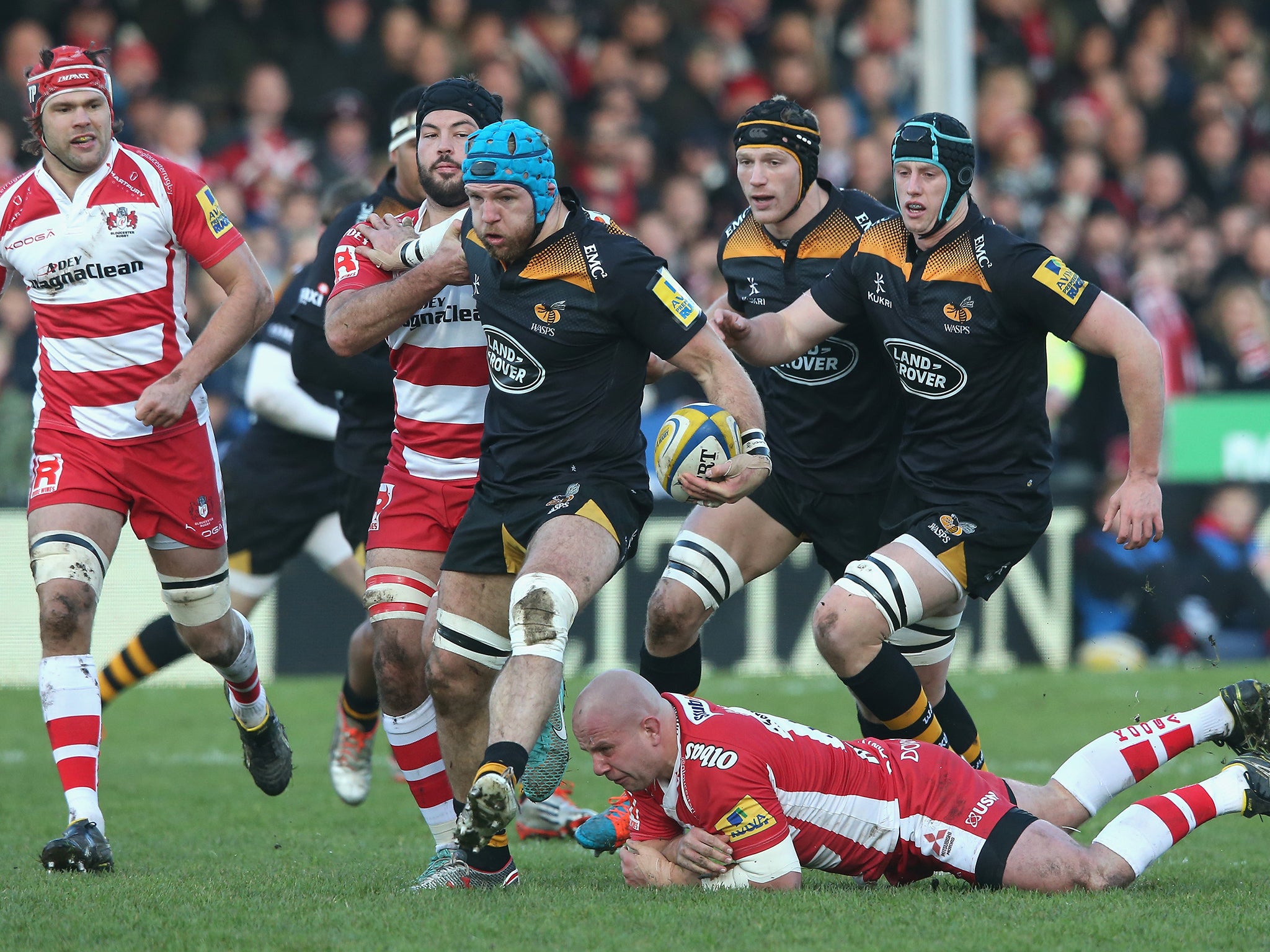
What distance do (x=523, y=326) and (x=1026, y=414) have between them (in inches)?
77.4

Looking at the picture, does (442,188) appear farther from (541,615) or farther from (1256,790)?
(1256,790)

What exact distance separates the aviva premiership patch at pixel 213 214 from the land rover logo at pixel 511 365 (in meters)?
1.36

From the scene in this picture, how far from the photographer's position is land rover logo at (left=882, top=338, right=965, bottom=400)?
6.43 meters

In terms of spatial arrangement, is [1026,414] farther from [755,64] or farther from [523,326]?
[755,64]

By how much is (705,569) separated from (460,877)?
1.73 metres

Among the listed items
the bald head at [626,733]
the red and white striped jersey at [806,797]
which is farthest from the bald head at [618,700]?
the red and white striped jersey at [806,797]

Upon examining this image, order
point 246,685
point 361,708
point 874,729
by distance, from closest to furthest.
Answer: point 874,729 < point 246,685 < point 361,708

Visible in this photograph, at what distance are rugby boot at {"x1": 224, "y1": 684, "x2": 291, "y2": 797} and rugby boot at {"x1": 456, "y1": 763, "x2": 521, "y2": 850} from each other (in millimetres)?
2451

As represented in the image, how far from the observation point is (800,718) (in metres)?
A: 10.7

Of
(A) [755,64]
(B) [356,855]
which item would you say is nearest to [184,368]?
(B) [356,855]

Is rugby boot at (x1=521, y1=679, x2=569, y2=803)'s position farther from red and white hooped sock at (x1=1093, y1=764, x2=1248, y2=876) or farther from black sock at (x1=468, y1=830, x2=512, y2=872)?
red and white hooped sock at (x1=1093, y1=764, x2=1248, y2=876)

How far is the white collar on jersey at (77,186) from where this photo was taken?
664cm

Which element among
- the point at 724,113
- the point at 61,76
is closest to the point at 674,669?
the point at 61,76

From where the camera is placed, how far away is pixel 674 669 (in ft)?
22.9
